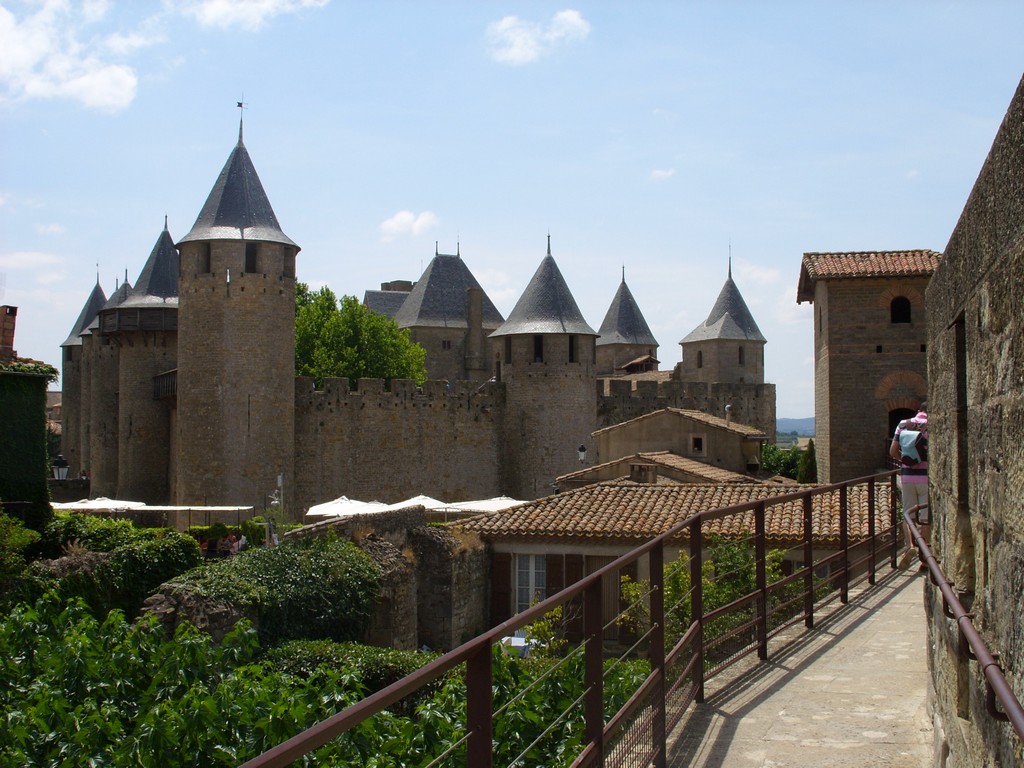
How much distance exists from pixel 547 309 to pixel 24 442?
1886cm

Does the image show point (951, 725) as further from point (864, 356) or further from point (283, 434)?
point (283, 434)

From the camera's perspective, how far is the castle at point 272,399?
2820 cm

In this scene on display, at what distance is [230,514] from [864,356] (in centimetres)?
1556

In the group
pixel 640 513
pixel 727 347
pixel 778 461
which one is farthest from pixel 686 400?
pixel 640 513

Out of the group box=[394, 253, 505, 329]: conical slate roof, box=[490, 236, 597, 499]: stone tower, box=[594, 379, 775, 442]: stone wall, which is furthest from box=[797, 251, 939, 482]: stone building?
box=[394, 253, 505, 329]: conical slate roof

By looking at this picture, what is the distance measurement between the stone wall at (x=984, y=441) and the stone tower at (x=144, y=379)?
101 ft

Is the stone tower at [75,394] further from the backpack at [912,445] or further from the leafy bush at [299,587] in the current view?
the backpack at [912,445]

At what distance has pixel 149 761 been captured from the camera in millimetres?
6633

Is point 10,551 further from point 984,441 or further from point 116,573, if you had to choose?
point 984,441

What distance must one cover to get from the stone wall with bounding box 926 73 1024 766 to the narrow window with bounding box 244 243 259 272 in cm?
2594

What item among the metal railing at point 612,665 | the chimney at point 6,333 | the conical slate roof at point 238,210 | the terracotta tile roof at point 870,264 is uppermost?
the conical slate roof at point 238,210

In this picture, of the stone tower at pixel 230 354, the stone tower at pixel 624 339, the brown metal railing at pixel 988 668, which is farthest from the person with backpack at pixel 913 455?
the stone tower at pixel 624 339

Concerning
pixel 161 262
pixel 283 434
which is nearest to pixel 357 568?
pixel 283 434

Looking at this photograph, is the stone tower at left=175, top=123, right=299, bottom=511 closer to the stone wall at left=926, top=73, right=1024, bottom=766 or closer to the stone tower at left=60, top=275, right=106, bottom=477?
the stone tower at left=60, top=275, right=106, bottom=477
